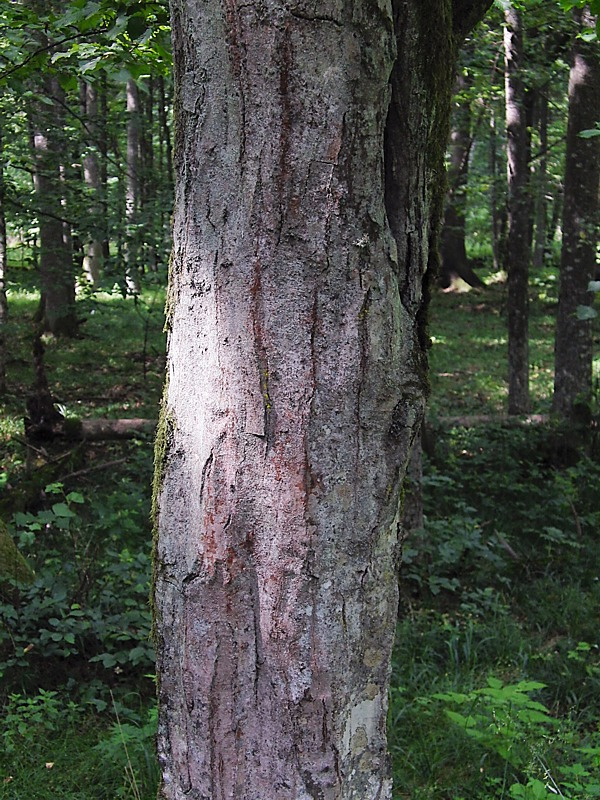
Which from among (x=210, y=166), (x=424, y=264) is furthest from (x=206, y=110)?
(x=424, y=264)

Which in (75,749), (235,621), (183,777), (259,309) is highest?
(259,309)

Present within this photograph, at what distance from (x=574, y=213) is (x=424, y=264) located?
7541mm

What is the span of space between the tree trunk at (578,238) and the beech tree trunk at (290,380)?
7.26 metres

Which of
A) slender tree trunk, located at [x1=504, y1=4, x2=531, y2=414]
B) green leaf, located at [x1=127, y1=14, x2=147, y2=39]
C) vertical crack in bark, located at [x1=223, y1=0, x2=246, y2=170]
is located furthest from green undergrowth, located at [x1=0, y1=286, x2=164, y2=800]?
slender tree trunk, located at [x1=504, y1=4, x2=531, y2=414]

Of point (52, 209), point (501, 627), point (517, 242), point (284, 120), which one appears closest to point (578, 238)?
point (517, 242)

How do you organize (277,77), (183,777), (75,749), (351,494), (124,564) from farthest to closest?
1. (124,564)
2. (75,749)
3. (183,777)
4. (351,494)
5. (277,77)

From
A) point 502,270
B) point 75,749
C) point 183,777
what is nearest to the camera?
point 183,777

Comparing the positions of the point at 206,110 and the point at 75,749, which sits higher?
the point at 206,110

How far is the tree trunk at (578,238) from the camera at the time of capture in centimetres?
819

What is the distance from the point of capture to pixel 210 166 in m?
1.42

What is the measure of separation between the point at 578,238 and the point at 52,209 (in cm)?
568

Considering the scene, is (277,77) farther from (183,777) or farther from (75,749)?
(75,749)

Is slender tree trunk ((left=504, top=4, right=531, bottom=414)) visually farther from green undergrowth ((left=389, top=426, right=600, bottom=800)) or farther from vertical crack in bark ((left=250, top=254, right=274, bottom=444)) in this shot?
vertical crack in bark ((left=250, top=254, right=274, bottom=444))

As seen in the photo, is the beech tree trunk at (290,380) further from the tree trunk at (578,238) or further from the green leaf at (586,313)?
the tree trunk at (578,238)
